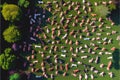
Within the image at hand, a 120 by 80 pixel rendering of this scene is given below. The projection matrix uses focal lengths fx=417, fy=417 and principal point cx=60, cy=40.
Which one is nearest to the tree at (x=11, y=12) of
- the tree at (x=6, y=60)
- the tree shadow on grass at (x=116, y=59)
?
the tree at (x=6, y=60)

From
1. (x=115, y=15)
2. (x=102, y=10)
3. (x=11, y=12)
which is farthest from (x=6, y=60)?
(x=115, y=15)

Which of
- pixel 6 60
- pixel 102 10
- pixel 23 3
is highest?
pixel 23 3

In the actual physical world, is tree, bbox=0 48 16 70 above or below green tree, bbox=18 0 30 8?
below

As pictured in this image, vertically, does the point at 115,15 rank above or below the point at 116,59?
above

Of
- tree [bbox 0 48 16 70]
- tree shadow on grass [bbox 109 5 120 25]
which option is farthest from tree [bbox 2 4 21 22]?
tree shadow on grass [bbox 109 5 120 25]

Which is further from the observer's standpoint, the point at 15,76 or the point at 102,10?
the point at 102,10

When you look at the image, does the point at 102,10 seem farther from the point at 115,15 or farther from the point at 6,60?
the point at 6,60

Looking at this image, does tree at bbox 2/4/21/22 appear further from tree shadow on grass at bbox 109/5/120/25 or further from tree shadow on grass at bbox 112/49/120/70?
tree shadow on grass at bbox 112/49/120/70
